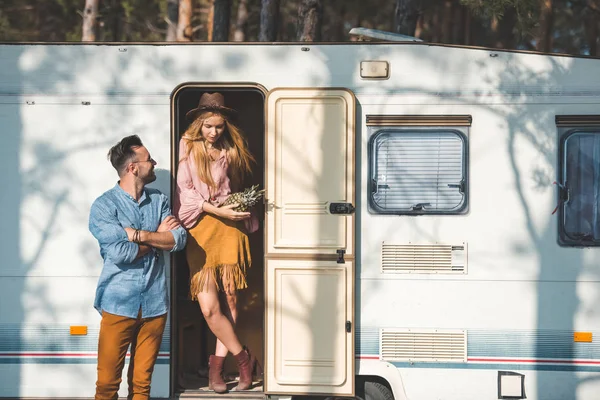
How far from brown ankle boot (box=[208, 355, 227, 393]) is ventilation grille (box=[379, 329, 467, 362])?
126 centimetres

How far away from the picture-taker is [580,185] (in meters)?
6.37

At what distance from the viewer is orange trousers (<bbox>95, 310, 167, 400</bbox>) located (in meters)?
5.99

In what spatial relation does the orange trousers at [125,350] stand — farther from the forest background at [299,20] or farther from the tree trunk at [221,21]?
the tree trunk at [221,21]

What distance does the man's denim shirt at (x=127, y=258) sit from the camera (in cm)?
592

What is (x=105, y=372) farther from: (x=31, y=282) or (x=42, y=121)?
(x=42, y=121)

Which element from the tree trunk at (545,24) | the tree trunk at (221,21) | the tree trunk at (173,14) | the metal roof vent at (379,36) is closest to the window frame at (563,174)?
the metal roof vent at (379,36)

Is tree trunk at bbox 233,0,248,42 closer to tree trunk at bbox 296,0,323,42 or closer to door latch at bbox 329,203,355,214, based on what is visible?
tree trunk at bbox 296,0,323,42

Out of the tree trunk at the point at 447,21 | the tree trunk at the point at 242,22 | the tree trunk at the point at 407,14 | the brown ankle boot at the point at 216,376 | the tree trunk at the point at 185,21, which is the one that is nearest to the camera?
the brown ankle boot at the point at 216,376

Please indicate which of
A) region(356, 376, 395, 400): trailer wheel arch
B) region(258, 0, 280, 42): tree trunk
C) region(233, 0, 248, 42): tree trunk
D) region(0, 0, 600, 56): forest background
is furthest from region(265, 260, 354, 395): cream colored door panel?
region(233, 0, 248, 42): tree trunk

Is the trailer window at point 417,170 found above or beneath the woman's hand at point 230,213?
above

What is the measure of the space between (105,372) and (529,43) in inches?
737

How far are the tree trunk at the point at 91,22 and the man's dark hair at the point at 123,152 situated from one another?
766cm

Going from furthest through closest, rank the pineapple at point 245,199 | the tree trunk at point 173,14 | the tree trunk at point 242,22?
1. the tree trunk at point 173,14
2. the tree trunk at point 242,22
3. the pineapple at point 245,199

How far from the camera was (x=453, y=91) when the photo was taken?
6.37 metres
